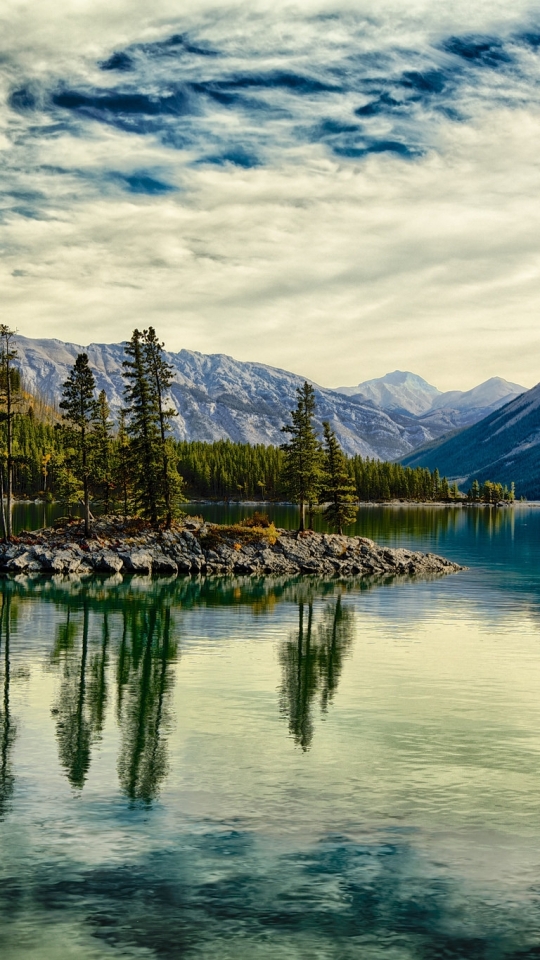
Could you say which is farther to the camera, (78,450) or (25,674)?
(78,450)

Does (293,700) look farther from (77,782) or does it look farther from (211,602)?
(211,602)

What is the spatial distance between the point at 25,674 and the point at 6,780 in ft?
45.3

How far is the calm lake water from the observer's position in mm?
15234

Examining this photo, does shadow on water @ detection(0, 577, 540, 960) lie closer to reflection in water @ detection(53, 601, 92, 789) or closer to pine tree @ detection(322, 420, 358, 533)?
reflection in water @ detection(53, 601, 92, 789)

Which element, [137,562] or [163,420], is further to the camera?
[163,420]

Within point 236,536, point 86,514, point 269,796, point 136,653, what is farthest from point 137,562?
point 269,796

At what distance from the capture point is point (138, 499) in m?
88.9

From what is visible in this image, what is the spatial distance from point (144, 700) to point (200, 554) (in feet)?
172

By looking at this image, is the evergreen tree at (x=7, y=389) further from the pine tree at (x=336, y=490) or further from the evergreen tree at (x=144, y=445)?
the pine tree at (x=336, y=490)

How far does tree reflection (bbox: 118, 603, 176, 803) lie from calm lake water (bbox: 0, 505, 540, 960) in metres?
0.12

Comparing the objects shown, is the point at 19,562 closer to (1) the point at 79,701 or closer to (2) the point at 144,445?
(2) the point at 144,445

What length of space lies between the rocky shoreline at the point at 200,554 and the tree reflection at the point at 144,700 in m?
28.0

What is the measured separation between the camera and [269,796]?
70.4 ft

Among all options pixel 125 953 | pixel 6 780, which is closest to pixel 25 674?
pixel 6 780
